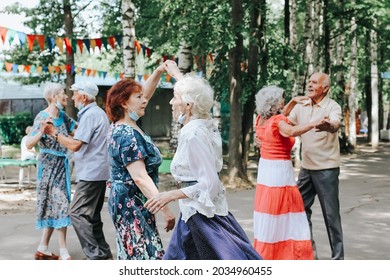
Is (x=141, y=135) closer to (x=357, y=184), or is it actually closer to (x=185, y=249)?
(x=185, y=249)

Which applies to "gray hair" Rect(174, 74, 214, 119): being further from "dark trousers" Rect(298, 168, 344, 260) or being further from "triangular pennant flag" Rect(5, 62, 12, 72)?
"triangular pennant flag" Rect(5, 62, 12, 72)

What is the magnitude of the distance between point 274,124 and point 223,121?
2056 centimetres

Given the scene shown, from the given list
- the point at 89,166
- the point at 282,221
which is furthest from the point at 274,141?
the point at 89,166

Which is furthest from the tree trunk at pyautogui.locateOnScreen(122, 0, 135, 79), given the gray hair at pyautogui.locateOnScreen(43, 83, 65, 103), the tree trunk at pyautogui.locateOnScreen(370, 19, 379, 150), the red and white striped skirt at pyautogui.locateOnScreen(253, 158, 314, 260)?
the tree trunk at pyautogui.locateOnScreen(370, 19, 379, 150)

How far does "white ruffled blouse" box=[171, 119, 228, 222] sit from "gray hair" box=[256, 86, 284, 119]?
6.89 ft

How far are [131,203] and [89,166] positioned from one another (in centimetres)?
275

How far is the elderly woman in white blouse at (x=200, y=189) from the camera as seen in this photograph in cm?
454

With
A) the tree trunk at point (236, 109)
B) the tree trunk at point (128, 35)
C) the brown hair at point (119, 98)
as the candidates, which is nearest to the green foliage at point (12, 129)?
the tree trunk at point (128, 35)

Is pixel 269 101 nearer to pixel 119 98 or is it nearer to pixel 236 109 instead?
pixel 119 98

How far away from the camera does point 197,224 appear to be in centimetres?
465

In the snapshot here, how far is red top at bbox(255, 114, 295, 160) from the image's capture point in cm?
680

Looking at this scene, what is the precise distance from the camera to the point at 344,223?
10.1m

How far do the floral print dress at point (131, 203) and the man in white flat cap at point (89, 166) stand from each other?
2598mm

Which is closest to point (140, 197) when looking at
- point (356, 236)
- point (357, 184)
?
point (356, 236)
